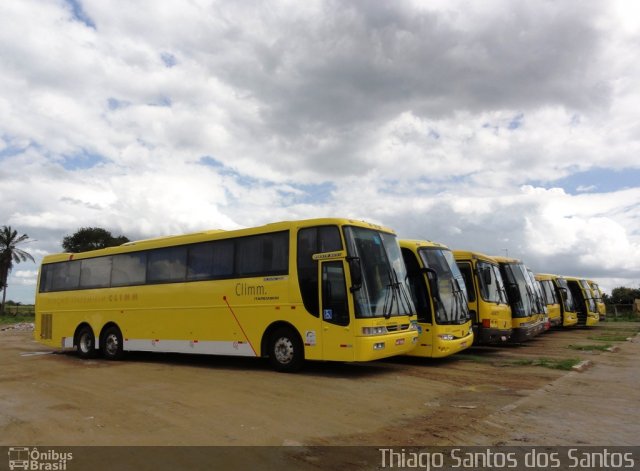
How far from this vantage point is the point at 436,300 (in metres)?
12.3

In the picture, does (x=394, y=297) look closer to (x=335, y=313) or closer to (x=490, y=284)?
(x=335, y=313)

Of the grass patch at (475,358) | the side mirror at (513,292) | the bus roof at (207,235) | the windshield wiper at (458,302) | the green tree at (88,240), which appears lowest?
the grass patch at (475,358)

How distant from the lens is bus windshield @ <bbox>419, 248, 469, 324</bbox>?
486 inches

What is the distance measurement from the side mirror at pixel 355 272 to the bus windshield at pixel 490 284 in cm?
603

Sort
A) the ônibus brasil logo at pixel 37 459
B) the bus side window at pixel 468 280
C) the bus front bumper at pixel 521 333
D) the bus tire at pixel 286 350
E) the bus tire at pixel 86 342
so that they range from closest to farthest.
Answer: the ônibus brasil logo at pixel 37 459, the bus tire at pixel 286 350, the bus side window at pixel 468 280, the bus front bumper at pixel 521 333, the bus tire at pixel 86 342

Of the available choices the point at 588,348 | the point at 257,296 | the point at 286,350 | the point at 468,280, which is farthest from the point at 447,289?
the point at 588,348

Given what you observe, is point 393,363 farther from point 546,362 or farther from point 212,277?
point 212,277

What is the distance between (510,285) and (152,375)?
36.3 feet

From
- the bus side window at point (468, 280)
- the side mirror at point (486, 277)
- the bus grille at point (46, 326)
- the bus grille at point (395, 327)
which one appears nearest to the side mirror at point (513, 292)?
the side mirror at point (486, 277)

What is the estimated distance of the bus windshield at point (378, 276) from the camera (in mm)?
10406

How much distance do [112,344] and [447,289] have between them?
10.2 meters

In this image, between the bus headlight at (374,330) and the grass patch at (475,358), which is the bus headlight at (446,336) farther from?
the bus headlight at (374,330)

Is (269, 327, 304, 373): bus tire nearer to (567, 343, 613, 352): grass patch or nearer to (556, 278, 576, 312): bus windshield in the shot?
(567, 343, 613, 352): grass patch

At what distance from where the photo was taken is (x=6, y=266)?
6081 cm
